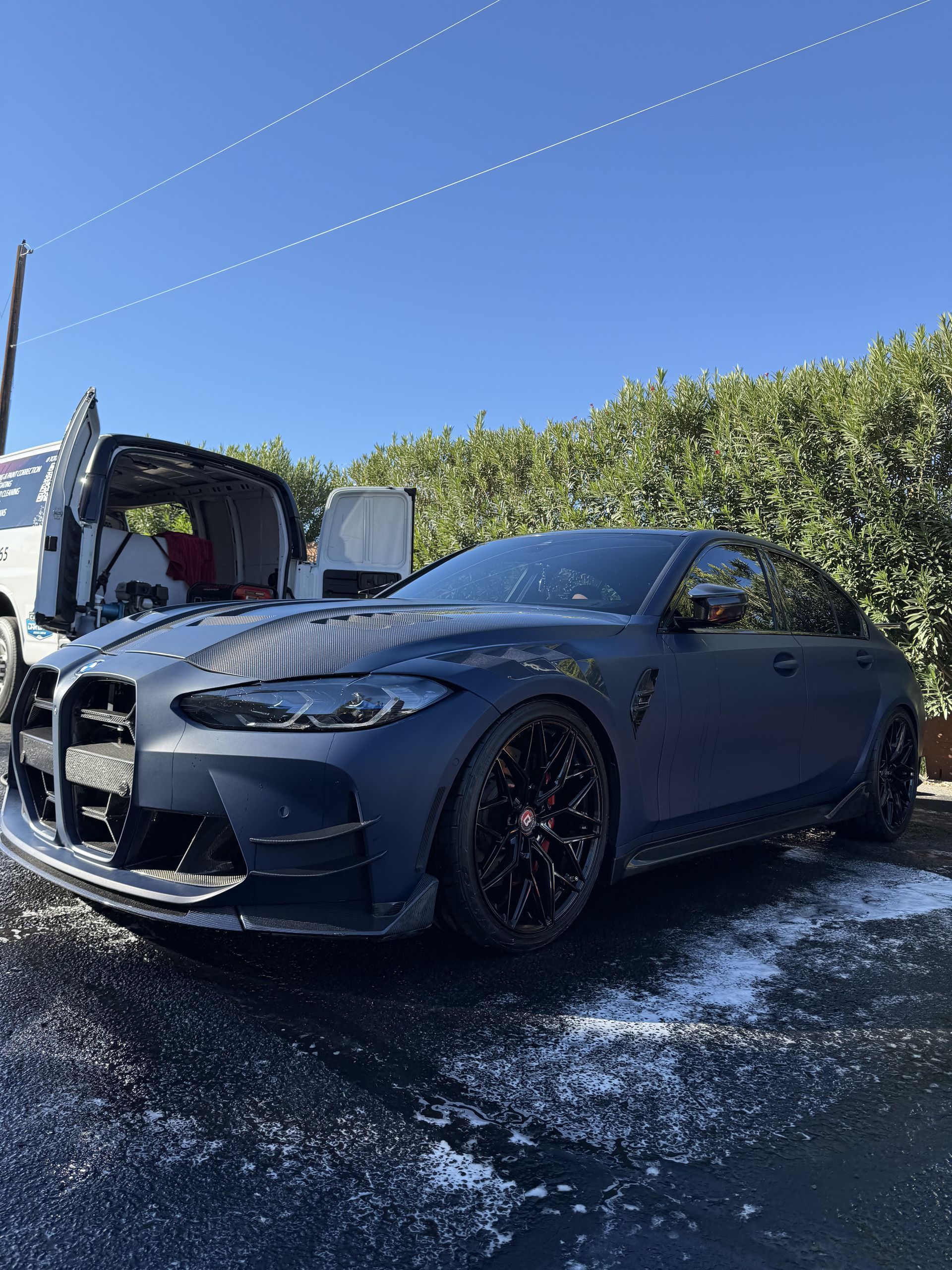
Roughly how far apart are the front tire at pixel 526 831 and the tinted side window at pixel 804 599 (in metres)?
1.76

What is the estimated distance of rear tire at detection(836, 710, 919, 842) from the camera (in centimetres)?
493

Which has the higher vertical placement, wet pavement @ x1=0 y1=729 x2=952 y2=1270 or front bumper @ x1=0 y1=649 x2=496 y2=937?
front bumper @ x1=0 y1=649 x2=496 y2=937

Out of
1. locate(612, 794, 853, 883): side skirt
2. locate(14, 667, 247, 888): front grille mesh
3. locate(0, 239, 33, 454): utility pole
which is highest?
locate(0, 239, 33, 454): utility pole

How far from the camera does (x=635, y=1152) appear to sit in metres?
1.97

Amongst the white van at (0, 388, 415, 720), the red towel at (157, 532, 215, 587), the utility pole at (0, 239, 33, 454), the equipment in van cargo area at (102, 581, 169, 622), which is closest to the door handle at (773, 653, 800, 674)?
the white van at (0, 388, 415, 720)

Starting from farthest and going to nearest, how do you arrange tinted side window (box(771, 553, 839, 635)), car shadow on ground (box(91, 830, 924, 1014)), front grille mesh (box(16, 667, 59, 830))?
tinted side window (box(771, 553, 839, 635))
front grille mesh (box(16, 667, 59, 830))
car shadow on ground (box(91, 830, 924, 1014))

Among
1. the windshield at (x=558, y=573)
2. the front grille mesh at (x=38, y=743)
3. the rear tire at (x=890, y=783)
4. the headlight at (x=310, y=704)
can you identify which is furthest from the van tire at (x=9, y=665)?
the rear tire at (x=890, y=783)

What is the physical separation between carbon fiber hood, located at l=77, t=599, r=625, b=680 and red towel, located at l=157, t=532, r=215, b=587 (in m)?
5.37

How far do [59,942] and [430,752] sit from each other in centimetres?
132

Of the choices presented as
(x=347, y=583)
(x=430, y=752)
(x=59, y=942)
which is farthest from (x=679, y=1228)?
(x=347, y=583)

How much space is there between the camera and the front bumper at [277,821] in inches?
101

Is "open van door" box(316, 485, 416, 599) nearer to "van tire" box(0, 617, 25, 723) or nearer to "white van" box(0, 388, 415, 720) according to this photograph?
"white van" box(0, 388, 415, 720)

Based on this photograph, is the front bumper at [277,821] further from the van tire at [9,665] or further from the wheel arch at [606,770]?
the van tire at [9,665]

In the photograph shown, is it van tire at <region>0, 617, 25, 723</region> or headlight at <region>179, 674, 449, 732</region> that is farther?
van tire at <region>0, 617, 25, 723</region>
